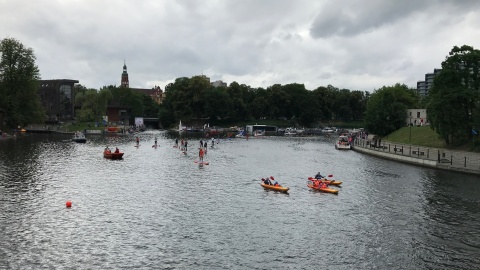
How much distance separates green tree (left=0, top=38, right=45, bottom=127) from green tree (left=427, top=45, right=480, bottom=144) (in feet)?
369

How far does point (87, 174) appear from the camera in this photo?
53.0 meters

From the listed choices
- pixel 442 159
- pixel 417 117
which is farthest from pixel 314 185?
pixel 417 117

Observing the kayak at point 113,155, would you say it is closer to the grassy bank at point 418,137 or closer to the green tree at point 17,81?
the grassy bank at point 418,137

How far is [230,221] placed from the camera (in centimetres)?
3158

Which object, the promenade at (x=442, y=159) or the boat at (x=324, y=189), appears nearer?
the boat at (x=324, y=189)

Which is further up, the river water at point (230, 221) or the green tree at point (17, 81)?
the green tree at point (17, 81)

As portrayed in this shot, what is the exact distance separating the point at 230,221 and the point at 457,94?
5380 cm

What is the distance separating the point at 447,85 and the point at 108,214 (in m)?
63.2

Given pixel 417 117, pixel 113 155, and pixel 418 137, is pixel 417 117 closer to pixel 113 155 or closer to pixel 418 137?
pixel 418 137

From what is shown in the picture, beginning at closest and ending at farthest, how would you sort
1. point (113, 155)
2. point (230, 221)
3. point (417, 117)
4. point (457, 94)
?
point (230, 221) < point (457, 94) < point (113, 155) < point (417, 117)

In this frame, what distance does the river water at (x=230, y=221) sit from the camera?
79.2ft

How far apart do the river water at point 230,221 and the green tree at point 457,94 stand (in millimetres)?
17842

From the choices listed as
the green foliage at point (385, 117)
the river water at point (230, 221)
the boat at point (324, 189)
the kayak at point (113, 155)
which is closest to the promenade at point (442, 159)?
the river water at point (230, 221)

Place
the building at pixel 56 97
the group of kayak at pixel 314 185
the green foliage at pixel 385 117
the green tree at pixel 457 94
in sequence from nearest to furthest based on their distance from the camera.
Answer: the group of kayak at pixel 314 185, the green tree at pixel 457 94, the green foliage at pixel 385 117, the building at pixel 56 97
